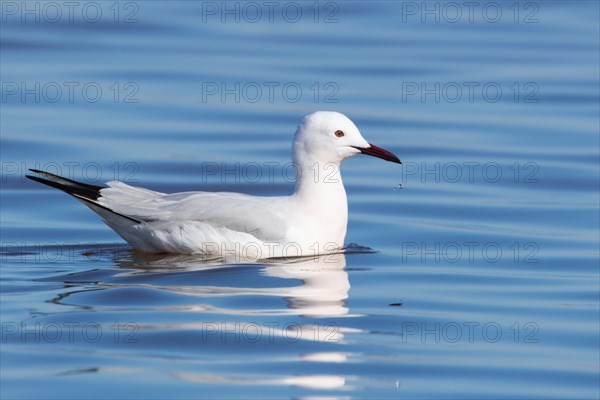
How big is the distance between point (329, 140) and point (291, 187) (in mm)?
3290

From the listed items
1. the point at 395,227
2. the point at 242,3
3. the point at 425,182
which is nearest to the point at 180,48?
the point at 242,3

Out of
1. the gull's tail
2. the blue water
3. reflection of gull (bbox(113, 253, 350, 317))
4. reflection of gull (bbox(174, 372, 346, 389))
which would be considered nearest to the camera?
reflection of gull (bbox(174, 372, 346, 389))

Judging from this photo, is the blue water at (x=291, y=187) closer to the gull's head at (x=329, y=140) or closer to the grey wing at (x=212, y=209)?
the grey wing at (x=212, y=209)

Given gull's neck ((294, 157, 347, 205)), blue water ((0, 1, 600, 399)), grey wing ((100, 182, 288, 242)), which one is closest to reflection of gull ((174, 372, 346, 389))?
Answer: blue water ((0, 1, 600, 399))

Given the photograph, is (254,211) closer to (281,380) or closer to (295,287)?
(295,287)

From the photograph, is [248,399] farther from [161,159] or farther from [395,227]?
[161,159]

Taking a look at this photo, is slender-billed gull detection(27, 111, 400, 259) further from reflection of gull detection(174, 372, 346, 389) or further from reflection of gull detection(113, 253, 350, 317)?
reflection of gull detection(174, 372, 346, 389)

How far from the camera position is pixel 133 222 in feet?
41.2

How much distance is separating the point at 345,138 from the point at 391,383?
157 inches

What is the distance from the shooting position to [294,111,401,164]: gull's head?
12.6 metres

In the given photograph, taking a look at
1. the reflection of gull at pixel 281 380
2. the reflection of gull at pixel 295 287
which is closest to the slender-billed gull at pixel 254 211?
the reflection of gull at pixel 295 287

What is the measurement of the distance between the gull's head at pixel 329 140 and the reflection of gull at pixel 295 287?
0.89m

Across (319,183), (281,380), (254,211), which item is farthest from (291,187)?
(281,380)

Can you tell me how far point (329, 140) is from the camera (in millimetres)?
12609
